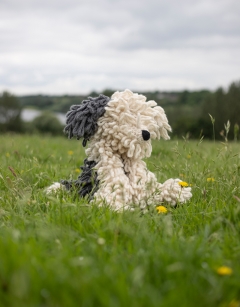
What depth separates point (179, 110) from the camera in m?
48.4

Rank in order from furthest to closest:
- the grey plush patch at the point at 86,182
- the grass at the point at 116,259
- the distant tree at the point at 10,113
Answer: the distant tree at the point at 10,113, the grey plush patch at the point at 86,182, the grass at the point at 116,259

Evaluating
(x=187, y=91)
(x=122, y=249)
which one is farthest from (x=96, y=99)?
(x=187, y=91)

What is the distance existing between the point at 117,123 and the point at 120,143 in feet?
0.51

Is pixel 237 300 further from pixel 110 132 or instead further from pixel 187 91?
pixel 187 91

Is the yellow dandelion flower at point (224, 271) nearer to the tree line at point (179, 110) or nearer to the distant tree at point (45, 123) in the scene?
the tree line at point (179, 110)

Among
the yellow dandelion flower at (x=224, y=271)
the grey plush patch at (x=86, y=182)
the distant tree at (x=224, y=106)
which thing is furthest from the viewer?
the distant tree at (x=224, y=106)

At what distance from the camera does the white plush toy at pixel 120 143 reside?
3088 mm

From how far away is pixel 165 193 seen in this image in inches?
125

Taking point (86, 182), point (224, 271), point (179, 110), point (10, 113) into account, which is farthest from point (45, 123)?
point (224, 271)

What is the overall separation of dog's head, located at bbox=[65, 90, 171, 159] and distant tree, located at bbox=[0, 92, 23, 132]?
43.8 meters

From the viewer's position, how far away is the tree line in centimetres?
3011

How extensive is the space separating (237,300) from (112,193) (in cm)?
145

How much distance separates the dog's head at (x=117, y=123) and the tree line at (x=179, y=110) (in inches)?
282

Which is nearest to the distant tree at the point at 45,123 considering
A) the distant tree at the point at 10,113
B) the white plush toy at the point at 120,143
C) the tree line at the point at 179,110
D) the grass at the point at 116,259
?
the tree line at the point at 179,110
